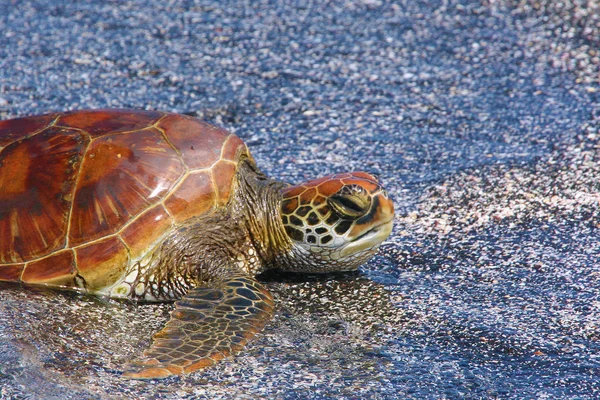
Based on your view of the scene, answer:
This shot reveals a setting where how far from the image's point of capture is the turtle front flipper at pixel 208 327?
2539mm

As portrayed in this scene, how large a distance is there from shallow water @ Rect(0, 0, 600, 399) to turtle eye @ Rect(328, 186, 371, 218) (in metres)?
0.34

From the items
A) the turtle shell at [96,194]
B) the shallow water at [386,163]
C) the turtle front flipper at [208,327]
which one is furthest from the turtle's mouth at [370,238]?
the turtle shell at [96,194]

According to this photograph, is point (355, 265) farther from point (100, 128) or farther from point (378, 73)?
point (378, 73)

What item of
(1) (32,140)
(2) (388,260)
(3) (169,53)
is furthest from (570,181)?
(3) (169,53)

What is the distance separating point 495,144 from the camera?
14.6ft

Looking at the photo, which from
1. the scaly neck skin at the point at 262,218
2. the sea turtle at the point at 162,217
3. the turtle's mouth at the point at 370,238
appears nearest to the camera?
the sea turtle at the point at 162,217

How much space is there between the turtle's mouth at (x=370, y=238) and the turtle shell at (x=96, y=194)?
61 cm

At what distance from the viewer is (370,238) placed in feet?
10.5

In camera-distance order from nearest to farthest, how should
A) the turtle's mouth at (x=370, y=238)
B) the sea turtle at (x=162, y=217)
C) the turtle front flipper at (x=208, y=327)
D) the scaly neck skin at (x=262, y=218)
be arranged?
the turtle front flipper at (x=208, y=327)
the sea turtle at (x=162, y=217)
the turtle's mouth at (x=370, y=238)
the scaly neck skin at (x=262, y=218)

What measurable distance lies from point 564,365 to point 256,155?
7.50ft

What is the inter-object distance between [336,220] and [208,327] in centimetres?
77

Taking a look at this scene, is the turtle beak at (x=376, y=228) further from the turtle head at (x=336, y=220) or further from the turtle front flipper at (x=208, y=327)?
the turtle front flipper at (x=208, y=327)

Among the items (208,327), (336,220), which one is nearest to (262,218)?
(336,220)

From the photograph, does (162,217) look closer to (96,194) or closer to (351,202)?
(96,194)
